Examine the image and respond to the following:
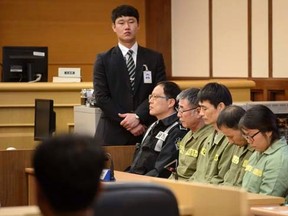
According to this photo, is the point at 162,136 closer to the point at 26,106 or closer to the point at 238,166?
the point at 238,166

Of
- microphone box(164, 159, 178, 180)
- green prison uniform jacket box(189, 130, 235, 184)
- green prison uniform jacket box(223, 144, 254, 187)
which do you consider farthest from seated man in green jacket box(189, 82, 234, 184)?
microphone box(164, 159, 178, 180)

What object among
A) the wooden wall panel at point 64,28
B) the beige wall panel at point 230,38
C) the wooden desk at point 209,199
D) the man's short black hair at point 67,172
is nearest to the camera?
the man's short black hair at point 67,172

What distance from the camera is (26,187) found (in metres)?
6.09

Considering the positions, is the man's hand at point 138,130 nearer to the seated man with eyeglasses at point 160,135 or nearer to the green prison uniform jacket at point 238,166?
the seated man with eyeglasses at point 160,135

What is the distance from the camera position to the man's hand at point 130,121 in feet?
20.4

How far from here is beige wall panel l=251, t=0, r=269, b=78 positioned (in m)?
8.00

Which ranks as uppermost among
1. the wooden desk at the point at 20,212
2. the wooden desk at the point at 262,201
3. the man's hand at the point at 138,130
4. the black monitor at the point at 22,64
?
the black monitor at the point at 22,64

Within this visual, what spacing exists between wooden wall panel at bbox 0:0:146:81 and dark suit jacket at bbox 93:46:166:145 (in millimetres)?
3777

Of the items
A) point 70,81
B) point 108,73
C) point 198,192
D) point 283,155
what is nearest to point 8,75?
point 70,81

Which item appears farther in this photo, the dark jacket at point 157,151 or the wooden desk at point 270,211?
the dark jacket at point 157,151

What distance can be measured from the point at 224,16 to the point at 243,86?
6.05 ft

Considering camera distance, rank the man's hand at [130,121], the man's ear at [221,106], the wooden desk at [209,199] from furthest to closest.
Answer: the man's hand at [130,121], the man's ear at [221,106], the wooden desk at [209,199]

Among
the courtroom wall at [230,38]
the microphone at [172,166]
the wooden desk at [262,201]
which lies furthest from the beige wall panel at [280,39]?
the wooden desk at [262,201]

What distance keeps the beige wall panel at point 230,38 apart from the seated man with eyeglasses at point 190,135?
298 centimetres
